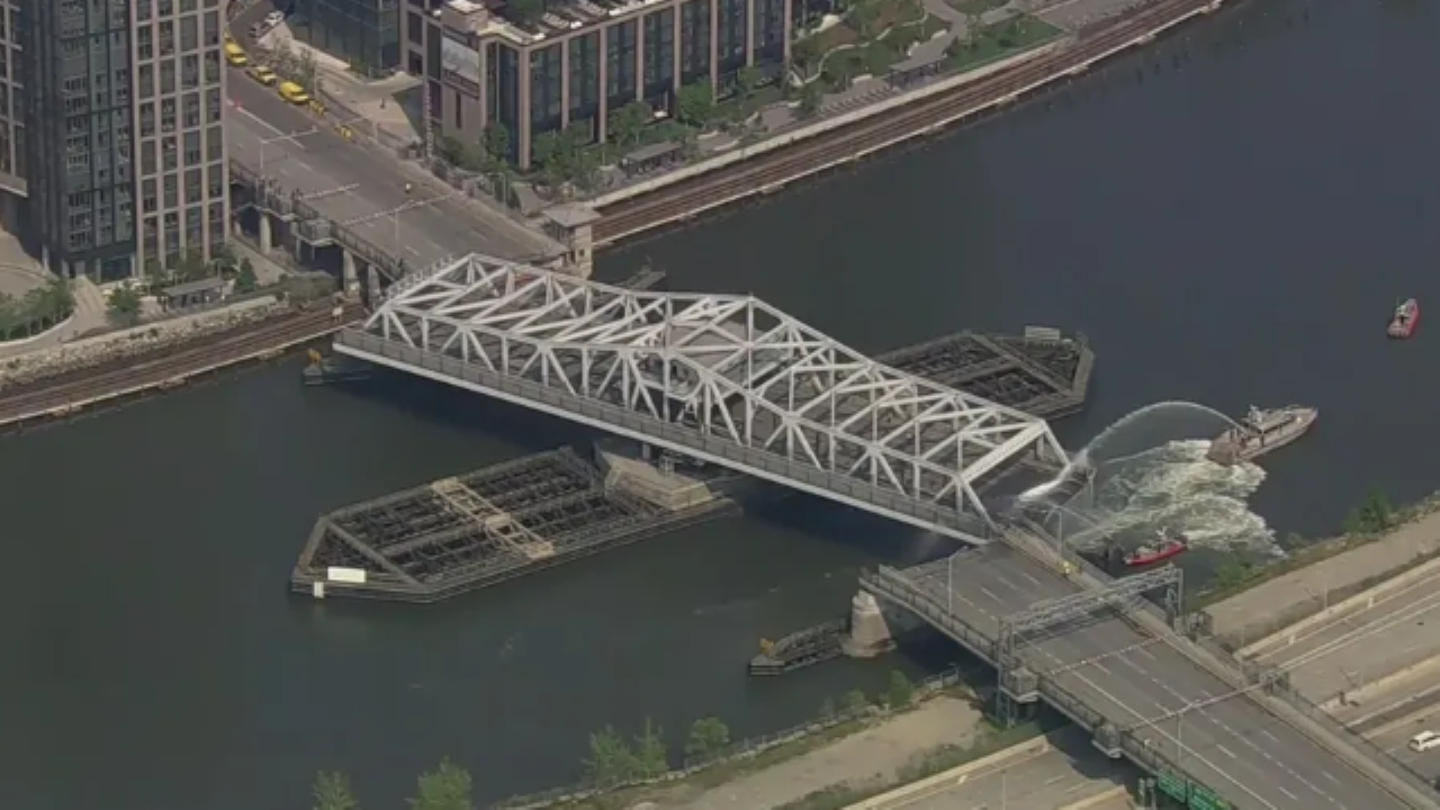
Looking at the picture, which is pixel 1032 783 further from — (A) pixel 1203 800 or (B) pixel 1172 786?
(A) pixel 1203 800

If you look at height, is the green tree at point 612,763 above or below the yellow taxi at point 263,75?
below

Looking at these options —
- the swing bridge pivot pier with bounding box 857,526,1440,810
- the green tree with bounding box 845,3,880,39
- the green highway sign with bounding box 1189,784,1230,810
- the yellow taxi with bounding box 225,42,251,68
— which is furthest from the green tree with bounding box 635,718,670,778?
the green tree with bounding box 845,3,880,39

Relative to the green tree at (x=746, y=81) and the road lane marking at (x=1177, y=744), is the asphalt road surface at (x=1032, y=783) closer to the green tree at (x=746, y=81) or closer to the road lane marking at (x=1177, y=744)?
the road lane marking at (x=1177, y=744)

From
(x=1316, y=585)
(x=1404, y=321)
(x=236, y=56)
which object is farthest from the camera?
(x=236, y=56)

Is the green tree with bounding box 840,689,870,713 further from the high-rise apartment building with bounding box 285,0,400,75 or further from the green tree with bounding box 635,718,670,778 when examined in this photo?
the high-rise apartment building with bounding box 285,0,400,75

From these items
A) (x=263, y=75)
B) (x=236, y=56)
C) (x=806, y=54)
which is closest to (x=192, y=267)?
(x=263, y=75)

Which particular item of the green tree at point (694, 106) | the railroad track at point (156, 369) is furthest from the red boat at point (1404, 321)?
the railroad track at point (156, 369)
